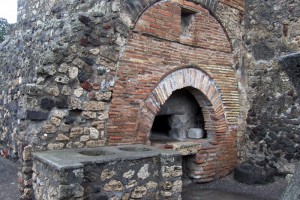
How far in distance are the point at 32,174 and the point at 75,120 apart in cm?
81

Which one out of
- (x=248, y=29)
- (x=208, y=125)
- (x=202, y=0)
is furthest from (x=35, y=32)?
(x=248, y=29)

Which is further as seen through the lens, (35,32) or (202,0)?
(35,32)

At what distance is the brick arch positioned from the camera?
180 inches

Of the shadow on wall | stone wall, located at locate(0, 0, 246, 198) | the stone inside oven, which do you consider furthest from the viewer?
the stone inside oven

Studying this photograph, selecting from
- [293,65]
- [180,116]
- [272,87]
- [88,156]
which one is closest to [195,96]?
[180,116]

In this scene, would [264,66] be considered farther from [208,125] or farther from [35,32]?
[35,32]

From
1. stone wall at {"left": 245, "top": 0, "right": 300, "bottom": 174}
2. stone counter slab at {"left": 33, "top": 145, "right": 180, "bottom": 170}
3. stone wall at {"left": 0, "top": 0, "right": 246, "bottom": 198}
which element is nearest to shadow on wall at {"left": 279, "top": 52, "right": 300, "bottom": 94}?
stone counter slab at {"left": 33, "top": 145, "right": 180, "bottom": 170}

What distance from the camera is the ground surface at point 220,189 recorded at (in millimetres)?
4711

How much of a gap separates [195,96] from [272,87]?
4.89 ft

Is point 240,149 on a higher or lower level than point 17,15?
lower

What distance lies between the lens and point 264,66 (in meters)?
5.95

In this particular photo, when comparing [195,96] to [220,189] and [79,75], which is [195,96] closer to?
[220,189]

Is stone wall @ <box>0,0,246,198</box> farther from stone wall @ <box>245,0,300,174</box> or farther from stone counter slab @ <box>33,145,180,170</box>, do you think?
stone wall @ <box>245,0,300,174</box>

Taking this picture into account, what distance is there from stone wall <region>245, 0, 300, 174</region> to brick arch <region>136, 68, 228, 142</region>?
0.77 m
